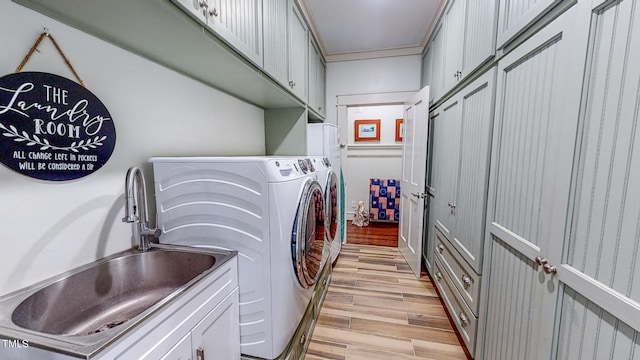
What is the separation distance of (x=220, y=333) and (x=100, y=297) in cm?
48

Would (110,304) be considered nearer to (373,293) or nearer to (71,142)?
(71,142)

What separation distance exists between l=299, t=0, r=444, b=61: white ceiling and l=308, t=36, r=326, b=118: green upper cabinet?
171mm

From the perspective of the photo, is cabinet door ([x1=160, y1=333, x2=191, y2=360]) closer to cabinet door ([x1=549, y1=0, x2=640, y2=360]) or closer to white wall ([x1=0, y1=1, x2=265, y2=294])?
white wall ([x1=0, y1=1, x2=265, y2=294])

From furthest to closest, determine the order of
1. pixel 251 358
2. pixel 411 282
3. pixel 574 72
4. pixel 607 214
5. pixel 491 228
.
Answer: pixel 411 282 < pixel 491 228 < pixel 251 358 < pixel 574 72 < pixel 607 214

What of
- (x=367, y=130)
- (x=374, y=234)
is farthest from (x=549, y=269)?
(x=367, y=130)

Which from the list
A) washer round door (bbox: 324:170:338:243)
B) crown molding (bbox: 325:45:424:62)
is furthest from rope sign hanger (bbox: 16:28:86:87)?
crown molding (bbox: 325:45:424:62)

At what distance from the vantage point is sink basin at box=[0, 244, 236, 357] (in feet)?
1.87

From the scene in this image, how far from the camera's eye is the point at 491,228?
4.30ft

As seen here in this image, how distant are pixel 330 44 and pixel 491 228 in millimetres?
2659

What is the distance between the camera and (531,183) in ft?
3.31

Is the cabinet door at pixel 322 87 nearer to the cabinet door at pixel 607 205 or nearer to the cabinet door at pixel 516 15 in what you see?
the cabinet door at pixel 516 15

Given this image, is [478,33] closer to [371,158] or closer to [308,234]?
[308,234]

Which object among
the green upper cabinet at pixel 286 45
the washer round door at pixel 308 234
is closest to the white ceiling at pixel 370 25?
the green upper cabinet at pixel 286 45

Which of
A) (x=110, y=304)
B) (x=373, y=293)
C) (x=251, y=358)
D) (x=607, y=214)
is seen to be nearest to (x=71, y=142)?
(x=110, y=304)
